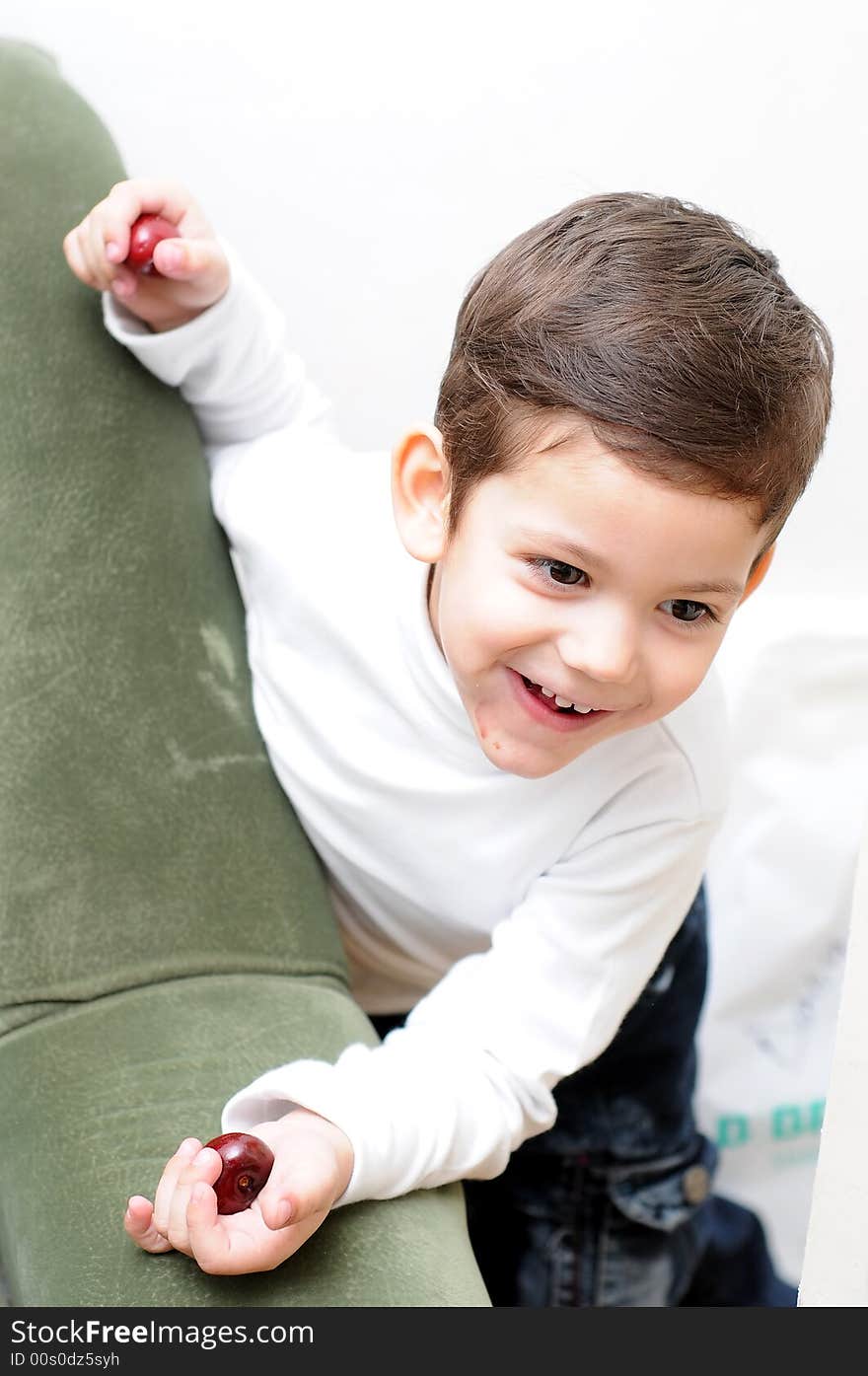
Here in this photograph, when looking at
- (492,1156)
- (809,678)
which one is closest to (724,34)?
(809,678)

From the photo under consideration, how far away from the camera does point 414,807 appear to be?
0.86 meters

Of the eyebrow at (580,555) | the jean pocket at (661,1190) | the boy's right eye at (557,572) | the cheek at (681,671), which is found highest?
the eyebrow at (580,555)

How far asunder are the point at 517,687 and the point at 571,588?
0.24ft

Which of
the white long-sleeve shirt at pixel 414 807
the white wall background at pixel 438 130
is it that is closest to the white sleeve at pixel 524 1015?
the white long-sleeve shirt at pixel 414 807

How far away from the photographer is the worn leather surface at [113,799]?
720 mm

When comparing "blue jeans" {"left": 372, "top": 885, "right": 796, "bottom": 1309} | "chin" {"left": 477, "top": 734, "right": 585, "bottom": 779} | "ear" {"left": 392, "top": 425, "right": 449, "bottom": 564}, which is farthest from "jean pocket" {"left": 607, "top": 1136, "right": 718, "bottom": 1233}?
"ear" {"left": 392, "top": 425, "right": 449, "bottom": 564}

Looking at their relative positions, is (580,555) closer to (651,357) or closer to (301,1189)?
(651,357)

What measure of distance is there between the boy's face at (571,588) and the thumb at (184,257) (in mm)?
180

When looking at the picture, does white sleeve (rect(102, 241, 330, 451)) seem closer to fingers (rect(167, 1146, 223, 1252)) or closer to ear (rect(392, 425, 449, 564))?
ear (rect(392, 425, 449, 564))

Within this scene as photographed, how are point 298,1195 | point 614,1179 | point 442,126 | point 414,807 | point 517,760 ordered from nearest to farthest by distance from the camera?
point 298,1195
point 517,760
point 414,807
point 614,1179
point 442,126

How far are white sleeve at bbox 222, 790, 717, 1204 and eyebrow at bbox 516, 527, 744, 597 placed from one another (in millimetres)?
195

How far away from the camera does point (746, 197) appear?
1182 mm

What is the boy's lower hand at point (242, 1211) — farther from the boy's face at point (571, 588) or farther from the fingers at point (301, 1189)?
the boy's face at point (571, 588)

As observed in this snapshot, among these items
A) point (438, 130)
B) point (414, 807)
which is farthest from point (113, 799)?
point (438, 130)
